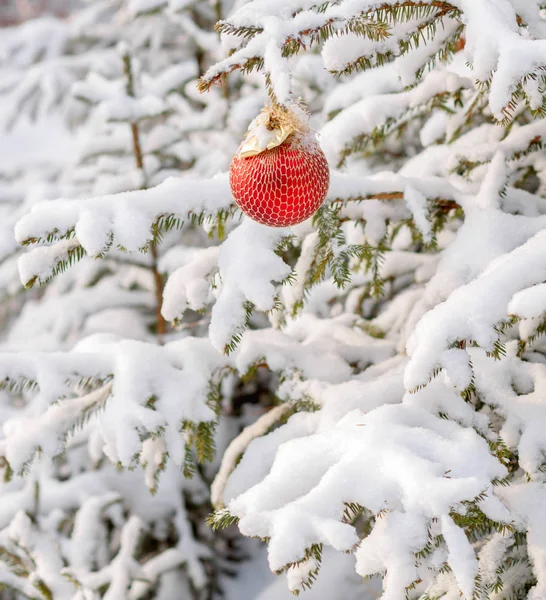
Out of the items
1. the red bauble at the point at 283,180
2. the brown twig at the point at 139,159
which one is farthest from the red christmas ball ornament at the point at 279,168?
the brown twig at the point at 139,159

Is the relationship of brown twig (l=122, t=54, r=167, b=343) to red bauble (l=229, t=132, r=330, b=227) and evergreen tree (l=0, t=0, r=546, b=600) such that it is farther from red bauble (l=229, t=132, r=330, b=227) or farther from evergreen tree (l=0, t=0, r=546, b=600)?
red bauble (l=229, t=132, r=330, b=227)

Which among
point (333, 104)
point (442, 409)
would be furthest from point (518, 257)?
point (333, 104)

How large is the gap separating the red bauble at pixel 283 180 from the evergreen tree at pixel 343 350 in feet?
0.35

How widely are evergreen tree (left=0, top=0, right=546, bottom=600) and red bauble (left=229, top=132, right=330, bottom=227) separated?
0.35 feet

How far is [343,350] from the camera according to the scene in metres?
1.86

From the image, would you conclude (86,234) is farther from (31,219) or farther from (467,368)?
(467,368)

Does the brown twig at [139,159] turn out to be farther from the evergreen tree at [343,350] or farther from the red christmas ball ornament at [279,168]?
the red christmas ball ornament at [279,168]

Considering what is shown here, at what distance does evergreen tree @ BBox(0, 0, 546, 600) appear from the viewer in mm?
1070

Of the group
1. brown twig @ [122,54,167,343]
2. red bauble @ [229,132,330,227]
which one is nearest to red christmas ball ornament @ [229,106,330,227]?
red bauble @ [229,132,330,227]

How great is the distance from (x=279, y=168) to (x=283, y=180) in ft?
0.08

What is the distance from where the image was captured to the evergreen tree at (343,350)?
3.51 feet

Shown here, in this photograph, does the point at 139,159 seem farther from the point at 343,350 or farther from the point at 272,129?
the point at 272,129

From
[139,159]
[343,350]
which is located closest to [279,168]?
[343,350]

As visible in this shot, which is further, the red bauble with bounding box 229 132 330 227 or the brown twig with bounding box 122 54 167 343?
the brown twig with bounding box 122 54 167 343
